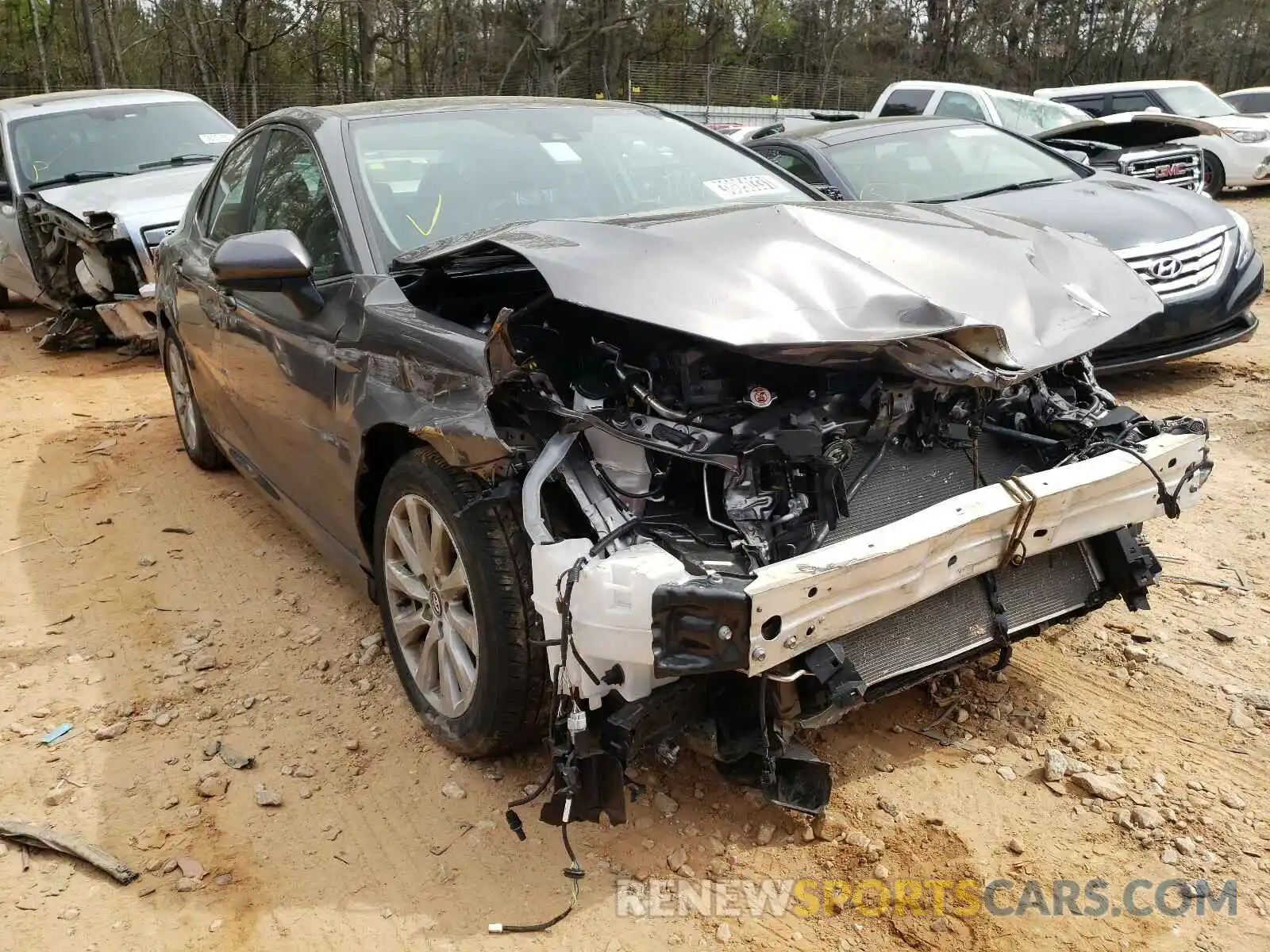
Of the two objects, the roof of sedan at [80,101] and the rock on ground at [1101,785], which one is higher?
the roof of sedan at [80,101]

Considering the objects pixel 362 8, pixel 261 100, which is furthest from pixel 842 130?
pixel 362 8

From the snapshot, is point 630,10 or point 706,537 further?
point 630,10

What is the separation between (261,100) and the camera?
2236cm

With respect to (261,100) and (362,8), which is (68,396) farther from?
(362,8)

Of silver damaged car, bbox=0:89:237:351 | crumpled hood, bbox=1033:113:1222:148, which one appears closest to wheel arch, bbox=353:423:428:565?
silver damaged car, bbox=0:89:237:351

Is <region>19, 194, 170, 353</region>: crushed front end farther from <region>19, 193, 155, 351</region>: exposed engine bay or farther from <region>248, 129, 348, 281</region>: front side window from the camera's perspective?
<region>248, 129, 348, 281</region>: front side window

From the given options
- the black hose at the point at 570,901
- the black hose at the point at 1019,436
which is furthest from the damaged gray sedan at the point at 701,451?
the black hose at the point at 570,901

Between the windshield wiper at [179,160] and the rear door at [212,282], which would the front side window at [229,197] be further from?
the windshield wiper at [179,160]

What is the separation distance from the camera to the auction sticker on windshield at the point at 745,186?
3.68 meters

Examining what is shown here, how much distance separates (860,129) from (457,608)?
17.1 feet

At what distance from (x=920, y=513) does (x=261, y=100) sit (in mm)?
23416

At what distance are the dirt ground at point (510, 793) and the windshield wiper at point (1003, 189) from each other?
272 cm

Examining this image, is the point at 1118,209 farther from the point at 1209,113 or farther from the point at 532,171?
the point at 1209,113

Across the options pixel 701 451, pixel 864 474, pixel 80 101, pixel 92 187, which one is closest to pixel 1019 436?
pixel 864 474
